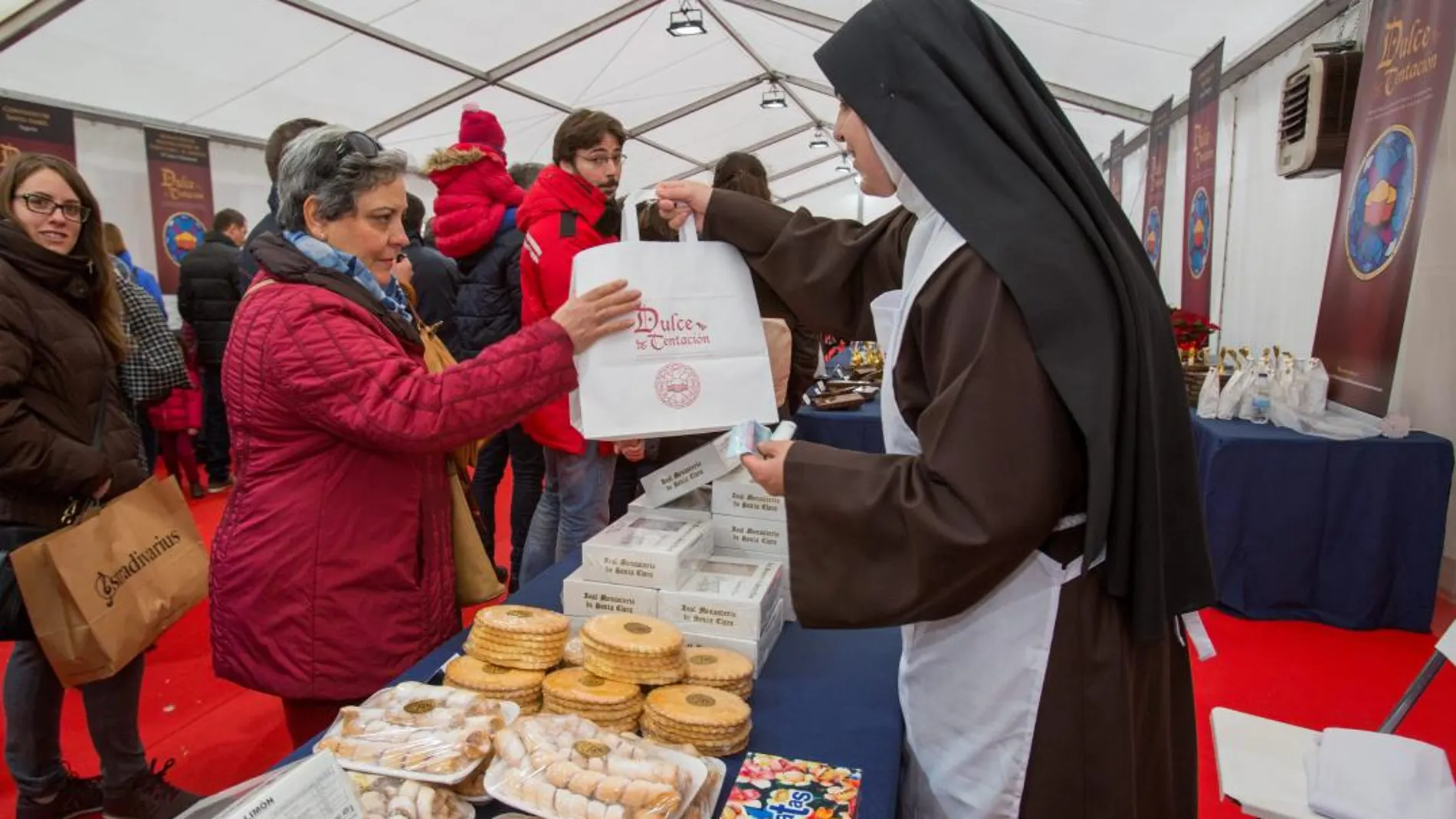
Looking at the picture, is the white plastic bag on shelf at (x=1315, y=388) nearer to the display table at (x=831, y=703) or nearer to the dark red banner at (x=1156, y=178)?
the display table at (x=831, y=703)

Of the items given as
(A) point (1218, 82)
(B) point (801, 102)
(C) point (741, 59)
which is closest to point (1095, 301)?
(A) point (1218, 82)

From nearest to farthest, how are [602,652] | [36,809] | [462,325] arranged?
[602,652], [36,809], [462,325]

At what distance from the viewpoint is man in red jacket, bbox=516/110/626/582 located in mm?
2838

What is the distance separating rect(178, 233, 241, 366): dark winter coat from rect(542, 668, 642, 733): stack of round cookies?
5279 mm

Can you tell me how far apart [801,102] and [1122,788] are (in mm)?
11931

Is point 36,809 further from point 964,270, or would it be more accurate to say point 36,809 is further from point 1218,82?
point 1218,82

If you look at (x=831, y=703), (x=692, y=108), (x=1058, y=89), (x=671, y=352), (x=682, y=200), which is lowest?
(x=831, y=703)

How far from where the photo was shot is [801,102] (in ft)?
39.9

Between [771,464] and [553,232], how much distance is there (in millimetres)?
1814

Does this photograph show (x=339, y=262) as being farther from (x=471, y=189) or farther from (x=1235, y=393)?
(x=1235, y=393)

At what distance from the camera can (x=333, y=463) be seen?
5.29ft

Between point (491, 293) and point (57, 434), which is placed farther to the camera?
point (491, 293)

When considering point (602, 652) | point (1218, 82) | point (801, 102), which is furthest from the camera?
point (801, 102)

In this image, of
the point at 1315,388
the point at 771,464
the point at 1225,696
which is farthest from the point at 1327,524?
the point at 771,464
